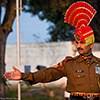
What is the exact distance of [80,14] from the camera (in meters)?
4.18

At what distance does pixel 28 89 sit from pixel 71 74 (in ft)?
39.7

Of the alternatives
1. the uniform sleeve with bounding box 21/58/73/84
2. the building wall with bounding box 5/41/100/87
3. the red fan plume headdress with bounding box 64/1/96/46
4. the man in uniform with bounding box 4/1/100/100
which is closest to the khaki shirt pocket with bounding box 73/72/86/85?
the man in uniform with bounding box 4/1/100/100

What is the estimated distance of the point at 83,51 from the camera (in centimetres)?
395

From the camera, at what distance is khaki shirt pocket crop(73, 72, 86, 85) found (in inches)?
155

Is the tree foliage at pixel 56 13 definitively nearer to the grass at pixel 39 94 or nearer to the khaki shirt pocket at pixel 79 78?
the grass at pixel 39 94

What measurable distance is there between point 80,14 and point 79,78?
1048 millimetres

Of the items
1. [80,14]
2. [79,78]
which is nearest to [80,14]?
[80,14]

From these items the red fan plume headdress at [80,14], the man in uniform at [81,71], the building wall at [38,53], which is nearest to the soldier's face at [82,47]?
the man in uniform at [81,71]

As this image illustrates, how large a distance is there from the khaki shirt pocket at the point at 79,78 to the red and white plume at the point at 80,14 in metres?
0.80

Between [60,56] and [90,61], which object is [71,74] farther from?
[60,56]

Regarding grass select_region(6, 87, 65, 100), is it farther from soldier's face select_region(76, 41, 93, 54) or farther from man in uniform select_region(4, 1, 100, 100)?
soldier's face select_region(76, 41, 93, 54)

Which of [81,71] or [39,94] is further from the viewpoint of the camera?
[39,94]

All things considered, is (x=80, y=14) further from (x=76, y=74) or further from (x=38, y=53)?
(x=38, y=53)

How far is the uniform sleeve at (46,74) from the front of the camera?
3668 millimetres
